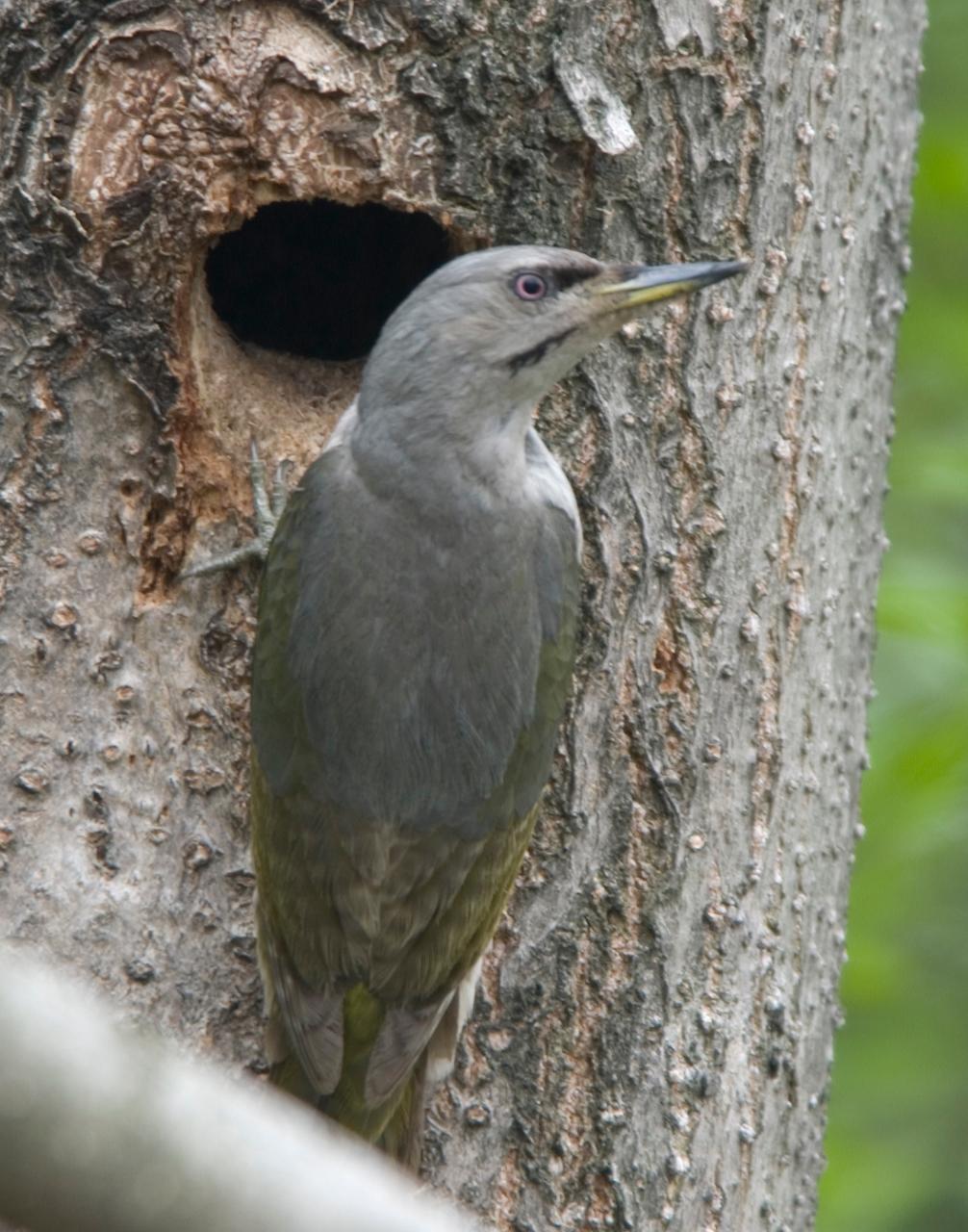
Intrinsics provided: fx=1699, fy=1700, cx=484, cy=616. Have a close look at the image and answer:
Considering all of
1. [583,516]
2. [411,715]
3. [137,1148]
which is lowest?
[411,715]

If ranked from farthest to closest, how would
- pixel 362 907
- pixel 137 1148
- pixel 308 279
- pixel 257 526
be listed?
1. pixel 308 279
2. pixel 257 526
3. pixel 362 907
4. pixel 137 1148

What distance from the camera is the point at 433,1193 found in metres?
3.20

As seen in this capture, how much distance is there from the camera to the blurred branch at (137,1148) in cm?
102

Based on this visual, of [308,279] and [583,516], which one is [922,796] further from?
[308,279]

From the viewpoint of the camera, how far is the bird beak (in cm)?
317

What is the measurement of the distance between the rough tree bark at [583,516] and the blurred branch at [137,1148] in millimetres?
2235

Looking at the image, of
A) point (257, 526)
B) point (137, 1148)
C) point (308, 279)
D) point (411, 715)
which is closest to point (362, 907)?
point (411, 715)

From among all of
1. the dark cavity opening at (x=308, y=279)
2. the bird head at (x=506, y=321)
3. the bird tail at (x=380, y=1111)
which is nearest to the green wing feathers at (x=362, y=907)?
the bird tail at (x=380, y=1111)

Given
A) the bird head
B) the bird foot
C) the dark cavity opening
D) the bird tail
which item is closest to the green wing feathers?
the bird tail

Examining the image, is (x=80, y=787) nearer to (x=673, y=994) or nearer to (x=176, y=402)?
(x=176, y=402)

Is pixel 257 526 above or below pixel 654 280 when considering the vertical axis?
below

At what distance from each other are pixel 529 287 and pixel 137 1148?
250 centimetres

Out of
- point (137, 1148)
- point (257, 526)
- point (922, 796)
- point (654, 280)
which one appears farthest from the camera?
point (922, 796)

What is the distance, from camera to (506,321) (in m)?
3.38
